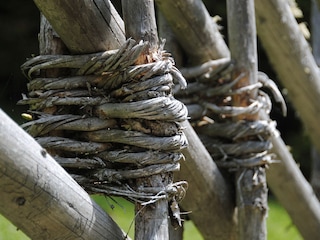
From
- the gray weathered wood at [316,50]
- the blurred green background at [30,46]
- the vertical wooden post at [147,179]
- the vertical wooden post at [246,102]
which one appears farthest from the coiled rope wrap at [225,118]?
the blurred green background at [30,46]

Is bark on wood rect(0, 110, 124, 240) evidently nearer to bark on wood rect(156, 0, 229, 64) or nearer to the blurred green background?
bark on wood rect(156, 0, 229, 64)

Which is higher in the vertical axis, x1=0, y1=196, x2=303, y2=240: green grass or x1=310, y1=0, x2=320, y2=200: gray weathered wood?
x1=310, y1=0, x2=320, y2=200: gray weathered wood

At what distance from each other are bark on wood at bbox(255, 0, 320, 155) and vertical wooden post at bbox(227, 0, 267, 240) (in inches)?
10.2

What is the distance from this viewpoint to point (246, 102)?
2150 millimetres

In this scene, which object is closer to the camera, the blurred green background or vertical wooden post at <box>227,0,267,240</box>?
vertical wooden post at <box>227,0,267,240</box>

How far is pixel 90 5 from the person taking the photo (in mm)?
1438

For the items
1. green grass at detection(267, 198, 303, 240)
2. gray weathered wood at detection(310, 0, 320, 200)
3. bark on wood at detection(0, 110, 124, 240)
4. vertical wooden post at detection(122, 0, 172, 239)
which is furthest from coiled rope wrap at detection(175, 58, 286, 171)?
green grass at detection(267, 198, 303, 240)

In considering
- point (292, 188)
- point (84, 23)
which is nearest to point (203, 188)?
point (292, 188)

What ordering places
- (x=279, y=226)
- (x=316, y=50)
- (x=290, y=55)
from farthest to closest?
1. (x=279, y=226)
2. (x=316, y=50)
3. (x=290, y=55)

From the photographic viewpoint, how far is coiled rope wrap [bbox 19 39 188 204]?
1459 millimetres

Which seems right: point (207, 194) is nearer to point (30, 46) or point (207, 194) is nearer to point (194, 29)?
point (194, 29)

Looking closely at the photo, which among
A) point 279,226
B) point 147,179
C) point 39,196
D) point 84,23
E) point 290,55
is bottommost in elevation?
point 279,226

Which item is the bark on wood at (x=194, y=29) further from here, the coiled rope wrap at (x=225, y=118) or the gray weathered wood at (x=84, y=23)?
the gray weathered wood at (x=84, y=23)

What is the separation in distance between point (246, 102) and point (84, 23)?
83 centimetres
